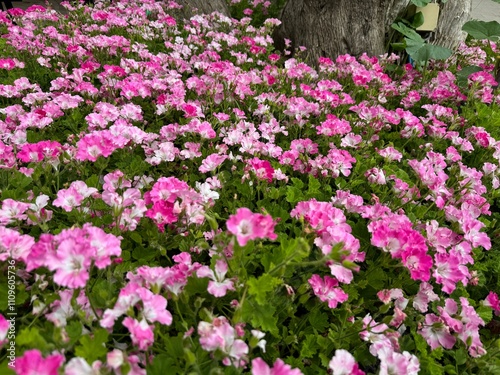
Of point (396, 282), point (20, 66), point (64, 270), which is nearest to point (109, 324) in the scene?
point (64, 270)

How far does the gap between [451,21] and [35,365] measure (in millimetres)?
4868

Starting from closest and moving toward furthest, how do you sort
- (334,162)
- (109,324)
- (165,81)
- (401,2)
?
1. (109,324)
2. (334,162)
3. (165,81)
4. (401,2)

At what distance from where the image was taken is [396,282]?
1.61m

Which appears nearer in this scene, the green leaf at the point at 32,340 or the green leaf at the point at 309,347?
the green leaf at the point at 32,340

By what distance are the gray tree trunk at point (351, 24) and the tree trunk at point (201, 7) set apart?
52.9 inches

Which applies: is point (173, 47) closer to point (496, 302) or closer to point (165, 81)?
point (165, 81)

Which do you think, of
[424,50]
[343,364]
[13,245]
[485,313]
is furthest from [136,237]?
[424,50]

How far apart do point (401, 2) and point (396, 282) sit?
3.47 m

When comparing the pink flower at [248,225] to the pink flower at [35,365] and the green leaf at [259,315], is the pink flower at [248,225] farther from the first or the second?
the pink flower at [35,365]

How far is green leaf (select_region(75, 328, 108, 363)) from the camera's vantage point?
3.46 feet

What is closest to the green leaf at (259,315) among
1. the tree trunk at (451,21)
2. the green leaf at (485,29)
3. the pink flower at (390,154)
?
the pink flower at (390,154)

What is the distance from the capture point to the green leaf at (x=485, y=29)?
128 inches

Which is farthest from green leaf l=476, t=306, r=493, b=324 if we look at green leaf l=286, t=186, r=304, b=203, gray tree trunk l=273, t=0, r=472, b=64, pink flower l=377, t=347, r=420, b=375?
gray tree trunk l=273, t=0, r=472, b=64

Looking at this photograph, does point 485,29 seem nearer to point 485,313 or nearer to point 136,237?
point 485,313
